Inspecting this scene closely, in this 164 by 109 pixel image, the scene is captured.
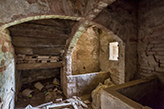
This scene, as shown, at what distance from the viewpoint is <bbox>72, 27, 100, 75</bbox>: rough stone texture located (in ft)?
15.2

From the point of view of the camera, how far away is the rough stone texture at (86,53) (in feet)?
15.2

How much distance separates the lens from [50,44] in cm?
312

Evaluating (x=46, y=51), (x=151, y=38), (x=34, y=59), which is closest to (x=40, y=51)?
(x=46, y=51)

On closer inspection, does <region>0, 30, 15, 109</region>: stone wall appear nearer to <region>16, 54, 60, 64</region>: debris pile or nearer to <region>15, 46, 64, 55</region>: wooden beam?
<region>15, 46, 64, 55</region>: wooden beam

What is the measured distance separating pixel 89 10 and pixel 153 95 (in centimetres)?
239

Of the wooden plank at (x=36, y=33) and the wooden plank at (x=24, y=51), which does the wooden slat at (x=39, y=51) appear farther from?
the wooden plank at (x=36, y=33)

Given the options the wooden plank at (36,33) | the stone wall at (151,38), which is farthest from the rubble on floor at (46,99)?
the stone wall at (151,38)

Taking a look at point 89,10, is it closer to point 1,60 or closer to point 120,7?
point 120,7

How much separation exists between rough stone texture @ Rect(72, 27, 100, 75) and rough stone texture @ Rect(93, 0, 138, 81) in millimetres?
2280

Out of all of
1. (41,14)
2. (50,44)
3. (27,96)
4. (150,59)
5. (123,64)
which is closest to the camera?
(41,14)

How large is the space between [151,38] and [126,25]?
0.74 metres

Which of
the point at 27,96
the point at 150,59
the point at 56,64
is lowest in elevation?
the point at 27,96

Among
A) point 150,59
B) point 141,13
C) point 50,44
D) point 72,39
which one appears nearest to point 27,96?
point 50,44

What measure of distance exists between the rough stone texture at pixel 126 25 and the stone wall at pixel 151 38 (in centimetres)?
16
